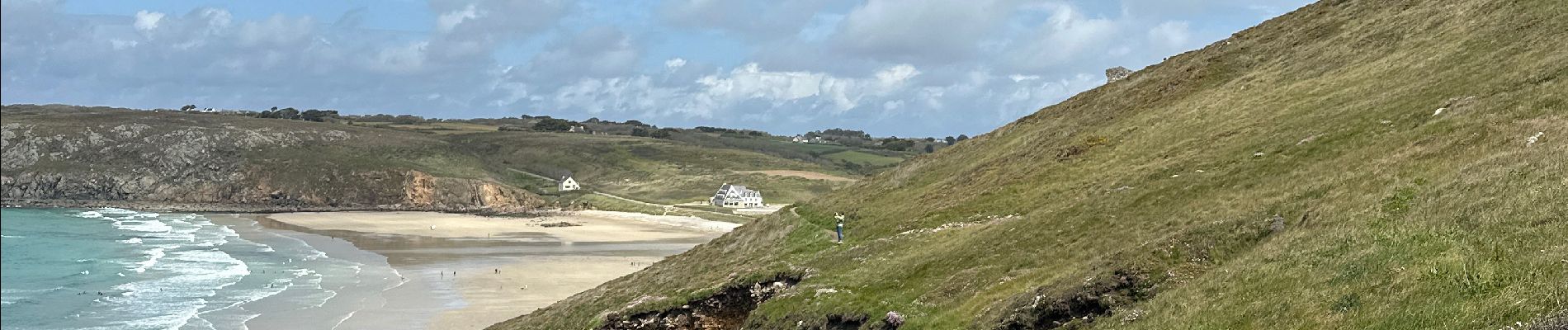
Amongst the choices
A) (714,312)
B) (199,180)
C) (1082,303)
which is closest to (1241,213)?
(1082,303)

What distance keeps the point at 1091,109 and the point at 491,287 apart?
43746mm

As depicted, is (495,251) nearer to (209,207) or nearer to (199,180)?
(209,207)

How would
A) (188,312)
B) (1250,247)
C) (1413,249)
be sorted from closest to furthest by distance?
(1413,249) → (1250,247) → (188,312)

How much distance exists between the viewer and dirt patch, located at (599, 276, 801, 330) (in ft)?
103

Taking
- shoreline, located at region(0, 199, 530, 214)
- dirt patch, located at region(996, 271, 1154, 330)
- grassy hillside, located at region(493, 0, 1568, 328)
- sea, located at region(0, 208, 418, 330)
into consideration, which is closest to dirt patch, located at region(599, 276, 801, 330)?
grassy hillside, located at region(493, 0, 1568, 328)

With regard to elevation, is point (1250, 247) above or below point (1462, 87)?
below

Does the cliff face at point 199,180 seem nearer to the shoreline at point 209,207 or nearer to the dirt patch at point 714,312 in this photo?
the shoreline at point 209,207

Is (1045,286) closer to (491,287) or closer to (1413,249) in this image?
(1413,249)

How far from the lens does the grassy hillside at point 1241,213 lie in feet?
51.6

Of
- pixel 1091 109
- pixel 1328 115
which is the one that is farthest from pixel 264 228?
pixel 1328 115

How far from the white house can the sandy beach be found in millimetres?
21053

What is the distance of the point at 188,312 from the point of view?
58.6m

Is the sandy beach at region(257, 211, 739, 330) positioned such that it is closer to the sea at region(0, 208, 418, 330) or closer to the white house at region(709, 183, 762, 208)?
the sea at region(0, 208, 418, 330)

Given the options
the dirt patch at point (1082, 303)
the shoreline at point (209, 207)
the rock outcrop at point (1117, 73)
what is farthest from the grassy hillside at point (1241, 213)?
the shoreline at point (209, 207)
